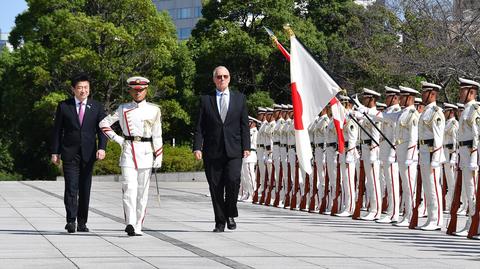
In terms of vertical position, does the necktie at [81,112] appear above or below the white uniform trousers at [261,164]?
above

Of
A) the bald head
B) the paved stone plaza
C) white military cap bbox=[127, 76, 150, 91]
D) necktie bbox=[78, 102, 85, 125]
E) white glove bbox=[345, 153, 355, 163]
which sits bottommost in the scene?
the paved stone plaza

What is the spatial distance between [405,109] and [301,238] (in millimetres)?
3850

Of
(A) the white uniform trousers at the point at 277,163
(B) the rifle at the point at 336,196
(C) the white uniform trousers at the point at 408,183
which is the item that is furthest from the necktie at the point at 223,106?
(A) the white uniform trousers at the point at 277,163

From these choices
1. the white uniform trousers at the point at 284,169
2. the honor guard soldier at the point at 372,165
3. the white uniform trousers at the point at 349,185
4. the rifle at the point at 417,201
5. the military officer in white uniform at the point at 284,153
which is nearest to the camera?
the rifle at the point at 417,201

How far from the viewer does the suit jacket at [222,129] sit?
14.8 m

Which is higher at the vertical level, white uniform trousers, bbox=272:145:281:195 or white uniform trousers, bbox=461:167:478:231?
white uniform trousers, bbox=272:145:281:195

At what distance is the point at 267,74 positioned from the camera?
54.0m

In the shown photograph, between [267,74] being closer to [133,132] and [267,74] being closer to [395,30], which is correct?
[395,30]

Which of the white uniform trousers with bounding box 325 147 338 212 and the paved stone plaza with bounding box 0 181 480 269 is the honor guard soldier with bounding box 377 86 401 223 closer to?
the paved stone plaza with bounding box 0 181 480 269

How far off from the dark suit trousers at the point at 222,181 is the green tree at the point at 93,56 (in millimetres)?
36694

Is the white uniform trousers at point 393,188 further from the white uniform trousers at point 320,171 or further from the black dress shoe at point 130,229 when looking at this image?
the black dress shoe at point 130,229

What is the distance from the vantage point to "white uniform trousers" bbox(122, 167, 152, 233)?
552 inches

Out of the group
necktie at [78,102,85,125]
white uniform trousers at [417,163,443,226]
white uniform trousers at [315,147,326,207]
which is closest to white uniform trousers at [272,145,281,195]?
white uniform trousers at [315,147,326,207]

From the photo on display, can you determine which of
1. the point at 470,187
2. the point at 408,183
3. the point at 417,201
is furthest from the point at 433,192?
the point at 470,187
